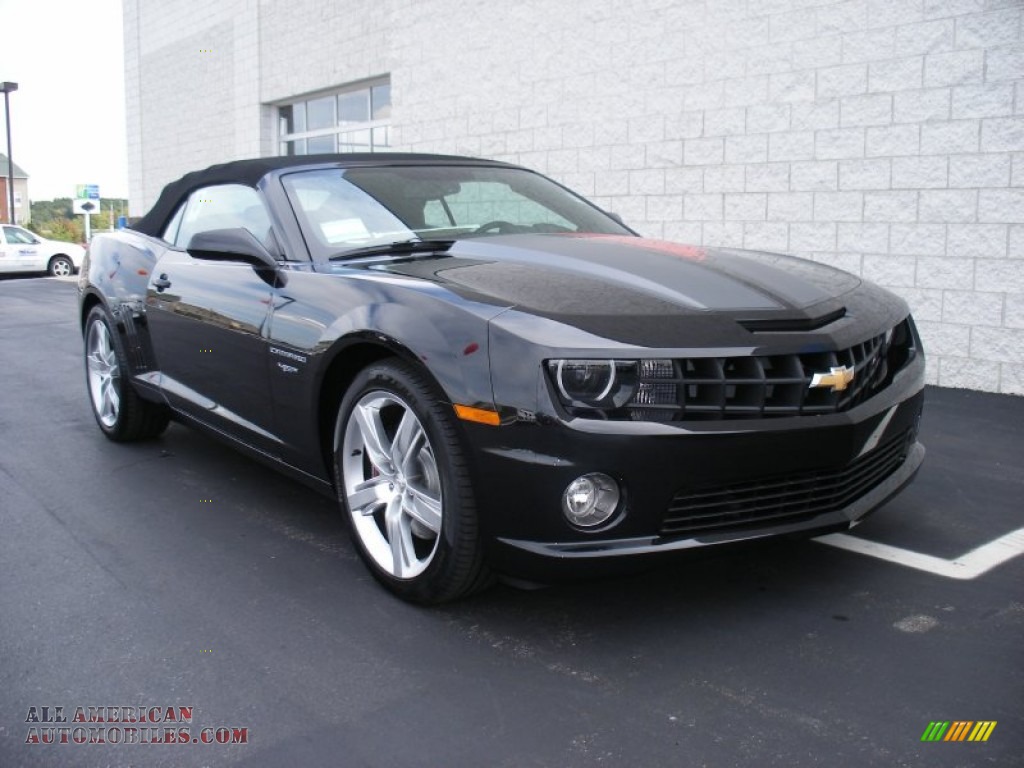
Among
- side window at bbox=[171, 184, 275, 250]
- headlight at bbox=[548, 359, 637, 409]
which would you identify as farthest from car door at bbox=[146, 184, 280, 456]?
headlight at bbox=[548, 359, 637, 409]

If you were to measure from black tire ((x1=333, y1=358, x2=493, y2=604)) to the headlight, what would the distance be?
365 millimetres

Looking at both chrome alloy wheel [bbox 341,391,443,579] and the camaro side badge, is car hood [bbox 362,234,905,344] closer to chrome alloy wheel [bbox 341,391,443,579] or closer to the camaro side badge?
the camaro side badge

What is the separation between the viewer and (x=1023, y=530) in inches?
150

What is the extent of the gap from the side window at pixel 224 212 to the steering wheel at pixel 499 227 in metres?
0.85

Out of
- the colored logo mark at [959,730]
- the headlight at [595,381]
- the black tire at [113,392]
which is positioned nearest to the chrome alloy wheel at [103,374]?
the black tire at [113,392]

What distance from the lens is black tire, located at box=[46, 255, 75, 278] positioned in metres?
22.9

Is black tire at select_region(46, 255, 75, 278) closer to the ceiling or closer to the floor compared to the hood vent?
closer to the floor

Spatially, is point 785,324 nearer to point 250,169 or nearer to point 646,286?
point 646,286

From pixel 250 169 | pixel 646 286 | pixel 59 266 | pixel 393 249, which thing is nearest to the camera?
pixel 646 286

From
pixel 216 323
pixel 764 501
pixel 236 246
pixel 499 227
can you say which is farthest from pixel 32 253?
pixel 764 501

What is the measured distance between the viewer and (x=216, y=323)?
399 centimetres

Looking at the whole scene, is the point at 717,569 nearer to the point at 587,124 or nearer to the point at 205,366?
the point at 205,366

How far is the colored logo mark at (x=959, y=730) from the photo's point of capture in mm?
2285

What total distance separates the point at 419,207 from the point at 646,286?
129cm
